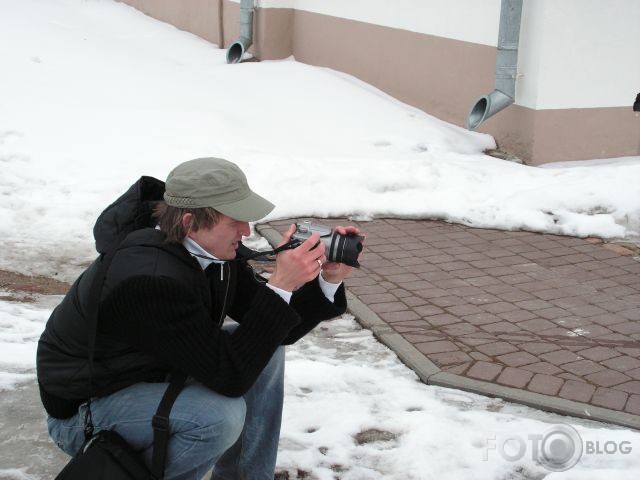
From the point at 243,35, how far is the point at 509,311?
266 inches

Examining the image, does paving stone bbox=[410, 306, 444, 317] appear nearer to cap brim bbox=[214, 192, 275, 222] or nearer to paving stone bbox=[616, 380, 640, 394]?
paving stone bbox=[616, 380, 640, 394]

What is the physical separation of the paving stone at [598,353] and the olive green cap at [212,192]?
2.41 metres

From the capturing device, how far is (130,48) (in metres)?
11.2

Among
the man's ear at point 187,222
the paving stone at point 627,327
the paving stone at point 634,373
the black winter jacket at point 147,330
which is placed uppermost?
the man's ear at point 187,222

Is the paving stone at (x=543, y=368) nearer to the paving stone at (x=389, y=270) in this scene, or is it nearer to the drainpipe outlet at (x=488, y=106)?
the paving stone at (x=389, y=270)

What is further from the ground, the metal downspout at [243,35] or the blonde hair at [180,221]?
the metal downspout at [243,35]

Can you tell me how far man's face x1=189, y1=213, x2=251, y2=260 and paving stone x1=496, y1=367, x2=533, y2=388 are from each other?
6.13ft

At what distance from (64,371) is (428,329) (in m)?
2.50

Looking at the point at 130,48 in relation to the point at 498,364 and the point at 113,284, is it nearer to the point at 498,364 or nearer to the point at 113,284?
the point at 498,364

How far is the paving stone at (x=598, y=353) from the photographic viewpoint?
4441 mm

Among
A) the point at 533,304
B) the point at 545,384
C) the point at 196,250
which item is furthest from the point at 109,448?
the point at 533,304

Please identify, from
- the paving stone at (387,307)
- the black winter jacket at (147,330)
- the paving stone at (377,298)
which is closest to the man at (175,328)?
the black winter jacket at (147,330)

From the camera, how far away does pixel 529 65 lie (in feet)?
24.9

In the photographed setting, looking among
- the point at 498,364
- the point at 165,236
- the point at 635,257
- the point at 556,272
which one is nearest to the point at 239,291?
the point at 165,236
